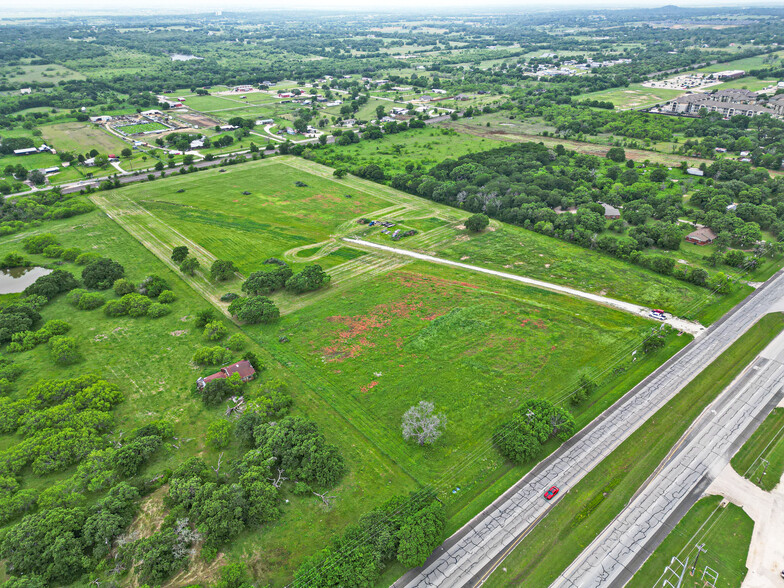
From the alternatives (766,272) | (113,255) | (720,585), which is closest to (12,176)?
(113,255)

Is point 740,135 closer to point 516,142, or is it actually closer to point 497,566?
point 516,142

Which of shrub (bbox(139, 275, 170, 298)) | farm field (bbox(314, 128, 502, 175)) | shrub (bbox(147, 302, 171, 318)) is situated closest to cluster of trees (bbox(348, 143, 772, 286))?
farm field (bbox(314, 128, 502, 175))

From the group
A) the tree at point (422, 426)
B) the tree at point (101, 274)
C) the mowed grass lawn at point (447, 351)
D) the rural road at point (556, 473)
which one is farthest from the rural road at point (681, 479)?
the tree at point (101, 274)

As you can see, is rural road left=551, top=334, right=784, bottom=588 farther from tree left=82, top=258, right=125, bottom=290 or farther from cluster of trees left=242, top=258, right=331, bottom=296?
tree left=82, top=258, right=125, bottom=290

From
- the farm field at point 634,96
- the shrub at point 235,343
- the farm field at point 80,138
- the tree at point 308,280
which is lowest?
the farm field at point 80,138

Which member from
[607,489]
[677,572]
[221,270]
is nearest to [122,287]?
[221,270]

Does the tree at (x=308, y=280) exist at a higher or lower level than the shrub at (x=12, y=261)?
higher

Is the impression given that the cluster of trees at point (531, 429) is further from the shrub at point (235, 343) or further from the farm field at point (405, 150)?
the farm field at point (405, 150)
